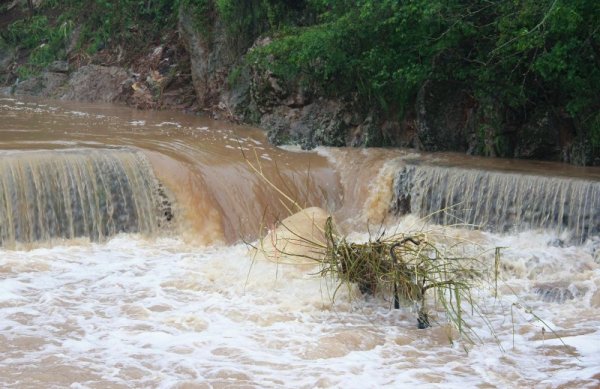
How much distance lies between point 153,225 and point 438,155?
4.33 meters

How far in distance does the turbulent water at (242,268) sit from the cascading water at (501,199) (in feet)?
0.06

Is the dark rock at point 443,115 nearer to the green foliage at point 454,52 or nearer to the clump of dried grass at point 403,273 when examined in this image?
the green foliage at point 454,52

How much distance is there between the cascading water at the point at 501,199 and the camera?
8.32 m

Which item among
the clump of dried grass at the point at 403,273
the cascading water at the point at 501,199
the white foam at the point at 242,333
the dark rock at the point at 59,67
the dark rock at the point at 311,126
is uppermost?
the dark rock at the point at 59,67

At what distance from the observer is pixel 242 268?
738 centimetres

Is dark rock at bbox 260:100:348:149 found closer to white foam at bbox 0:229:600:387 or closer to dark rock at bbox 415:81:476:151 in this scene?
dark rock at bbox 415:81:476:151

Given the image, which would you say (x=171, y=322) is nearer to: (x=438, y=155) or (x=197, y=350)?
(x=197, y=350)

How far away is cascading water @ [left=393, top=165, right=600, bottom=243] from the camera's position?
8.32 m

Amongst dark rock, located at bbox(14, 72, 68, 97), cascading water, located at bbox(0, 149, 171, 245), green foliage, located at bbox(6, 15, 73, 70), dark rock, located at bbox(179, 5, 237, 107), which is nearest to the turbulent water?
cascading water, located at bbox(0, 149, 171, 245)

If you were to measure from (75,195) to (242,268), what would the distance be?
2550 millimetres

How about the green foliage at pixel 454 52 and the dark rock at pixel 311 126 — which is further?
the dark rock at pixel 311 126

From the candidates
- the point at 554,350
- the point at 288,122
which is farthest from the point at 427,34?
the point at 554,350

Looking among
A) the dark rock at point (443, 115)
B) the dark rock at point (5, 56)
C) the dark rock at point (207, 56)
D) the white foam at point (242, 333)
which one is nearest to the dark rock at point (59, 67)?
the dark rock at point (5, 56)

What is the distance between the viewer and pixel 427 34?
429 inches
